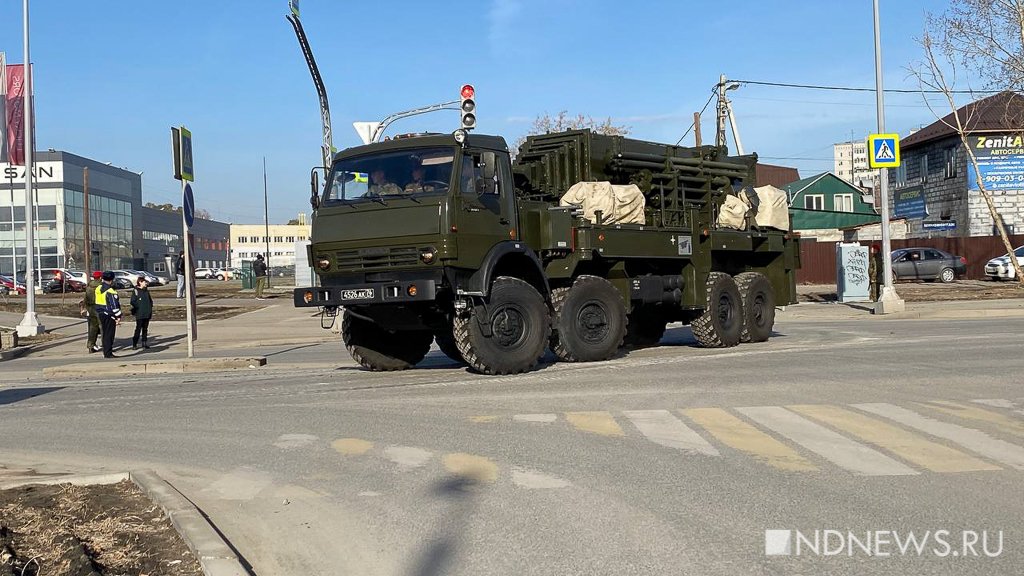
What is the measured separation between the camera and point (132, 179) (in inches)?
4186

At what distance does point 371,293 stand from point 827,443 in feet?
20.1

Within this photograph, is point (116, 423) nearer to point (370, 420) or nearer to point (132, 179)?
point (370, 420)

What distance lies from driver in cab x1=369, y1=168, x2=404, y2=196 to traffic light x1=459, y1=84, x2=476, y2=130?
5.29 meters

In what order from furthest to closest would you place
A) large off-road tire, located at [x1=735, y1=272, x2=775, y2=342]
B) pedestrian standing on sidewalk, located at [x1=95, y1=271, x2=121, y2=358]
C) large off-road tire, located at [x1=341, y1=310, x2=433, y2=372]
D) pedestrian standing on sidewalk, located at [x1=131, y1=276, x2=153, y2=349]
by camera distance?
pedestrian standing on sidewalk, located at [x1=131, y1=276, x2=153, y2=349]
pedestrian standing on sidewalk, located at [x1=95, y1=271, x2=121, y2=358]
large off-road tire, located at [x1=735, y1=272, x2=775, y2=342]
large off-road tire, located at [x1=341, y1=310, x2=433, y2=372]

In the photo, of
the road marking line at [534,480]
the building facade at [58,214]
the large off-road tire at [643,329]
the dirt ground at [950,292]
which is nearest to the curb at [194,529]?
the road marking line at [534,480]

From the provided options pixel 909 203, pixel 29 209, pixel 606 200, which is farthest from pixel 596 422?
pixel 909 203

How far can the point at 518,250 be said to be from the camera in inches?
522

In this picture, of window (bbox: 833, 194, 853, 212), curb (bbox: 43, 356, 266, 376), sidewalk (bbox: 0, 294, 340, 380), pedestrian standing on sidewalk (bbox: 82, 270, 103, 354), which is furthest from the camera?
window (bbox: 833, 194, 853, 212)

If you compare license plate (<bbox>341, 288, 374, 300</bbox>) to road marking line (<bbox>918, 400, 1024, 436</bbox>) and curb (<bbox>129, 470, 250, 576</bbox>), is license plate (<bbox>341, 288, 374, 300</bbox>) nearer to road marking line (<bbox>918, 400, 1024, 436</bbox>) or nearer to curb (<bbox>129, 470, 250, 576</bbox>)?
curb (<bbox>129, 470, 250, 576</bbox>)

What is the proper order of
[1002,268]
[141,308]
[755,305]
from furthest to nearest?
[1002,268] → [141,308] → [755,305]

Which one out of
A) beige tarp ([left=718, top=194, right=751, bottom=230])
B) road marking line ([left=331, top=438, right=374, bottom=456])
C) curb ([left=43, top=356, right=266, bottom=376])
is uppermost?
beige tarp ([left=718, top=194, right=751, bottom=230])

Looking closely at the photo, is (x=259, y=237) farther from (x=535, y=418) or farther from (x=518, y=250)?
(x=535, y=418)

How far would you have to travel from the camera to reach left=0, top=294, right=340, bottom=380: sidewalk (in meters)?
19.9

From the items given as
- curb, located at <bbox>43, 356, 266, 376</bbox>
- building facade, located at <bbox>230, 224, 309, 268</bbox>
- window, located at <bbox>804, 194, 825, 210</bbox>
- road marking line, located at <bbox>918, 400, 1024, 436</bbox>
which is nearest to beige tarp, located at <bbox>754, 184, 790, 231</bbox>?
road marking line, located at <bbox>918, 400, 1024, 436</bbox>
